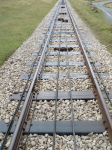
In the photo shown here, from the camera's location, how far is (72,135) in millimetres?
3227

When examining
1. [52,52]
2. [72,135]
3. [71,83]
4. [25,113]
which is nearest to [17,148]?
[25,113]

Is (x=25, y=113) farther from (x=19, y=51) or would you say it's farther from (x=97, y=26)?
(x=97, y=26)

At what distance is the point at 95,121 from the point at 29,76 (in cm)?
281

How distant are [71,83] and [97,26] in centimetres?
1028

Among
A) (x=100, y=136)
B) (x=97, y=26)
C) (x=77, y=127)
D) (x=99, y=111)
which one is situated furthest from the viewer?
(x=97, y=26)

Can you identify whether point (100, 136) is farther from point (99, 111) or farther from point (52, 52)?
point (52, 52)

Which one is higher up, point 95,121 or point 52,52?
point 52,52

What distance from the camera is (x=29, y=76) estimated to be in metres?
5.27

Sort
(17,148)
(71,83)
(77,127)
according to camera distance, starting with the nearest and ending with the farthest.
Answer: (17,148)
(77,127)
(71,83)

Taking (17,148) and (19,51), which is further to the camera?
(19,51)

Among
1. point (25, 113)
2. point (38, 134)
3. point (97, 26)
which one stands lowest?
point (38, 134)

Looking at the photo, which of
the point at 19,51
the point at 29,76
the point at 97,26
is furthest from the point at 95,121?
the point at 97,26

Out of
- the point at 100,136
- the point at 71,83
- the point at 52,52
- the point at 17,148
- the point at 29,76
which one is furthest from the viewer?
the point at 52,52

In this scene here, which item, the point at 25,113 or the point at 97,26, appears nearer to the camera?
the point at 25,113
